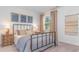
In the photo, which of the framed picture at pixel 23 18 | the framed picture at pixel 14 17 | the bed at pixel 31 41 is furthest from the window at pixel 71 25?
the framed picture at pixel 14 17

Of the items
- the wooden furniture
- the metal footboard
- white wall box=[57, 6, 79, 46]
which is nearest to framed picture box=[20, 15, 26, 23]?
the wooden furniture

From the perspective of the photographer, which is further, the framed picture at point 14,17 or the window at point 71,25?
the window at point 71,25

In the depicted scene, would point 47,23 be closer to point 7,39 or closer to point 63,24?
point 63,24

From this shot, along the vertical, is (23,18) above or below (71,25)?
above

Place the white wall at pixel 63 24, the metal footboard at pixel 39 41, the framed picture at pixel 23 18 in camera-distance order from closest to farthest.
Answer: the metal footboard at pixel 39 41 → the framed picture at pixel 23 18 → the white wall at pixel 63 24

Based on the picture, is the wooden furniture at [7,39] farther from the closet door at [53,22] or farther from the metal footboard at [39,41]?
the closet door at [53,22]

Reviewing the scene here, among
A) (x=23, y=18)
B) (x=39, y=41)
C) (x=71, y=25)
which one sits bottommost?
(x=39, y=41)

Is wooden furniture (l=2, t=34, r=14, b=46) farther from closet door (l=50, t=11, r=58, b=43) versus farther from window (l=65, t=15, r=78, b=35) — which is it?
window (l=65, t=15, r=78, b=35)

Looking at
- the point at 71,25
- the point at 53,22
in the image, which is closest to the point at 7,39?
the point at 53,22
